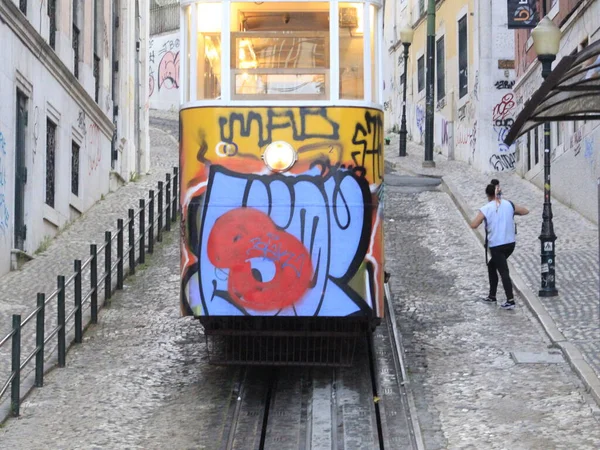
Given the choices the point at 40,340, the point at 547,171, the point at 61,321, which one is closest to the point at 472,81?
the point at 547,171

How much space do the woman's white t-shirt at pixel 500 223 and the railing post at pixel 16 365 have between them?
246 inches

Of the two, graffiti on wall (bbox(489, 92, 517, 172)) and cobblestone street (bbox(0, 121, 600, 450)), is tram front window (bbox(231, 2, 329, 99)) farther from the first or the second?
graffiti on wall (bbox(489, 92, 517, 172))

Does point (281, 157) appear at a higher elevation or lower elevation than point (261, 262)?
Result: higher

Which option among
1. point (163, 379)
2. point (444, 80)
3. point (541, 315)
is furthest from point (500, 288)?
point (444, 80)

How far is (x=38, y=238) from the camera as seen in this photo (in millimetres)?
18250

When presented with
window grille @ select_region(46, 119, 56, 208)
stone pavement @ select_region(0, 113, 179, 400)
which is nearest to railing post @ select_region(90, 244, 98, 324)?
stone pavement @ select_region(0, 113, 179, 400)

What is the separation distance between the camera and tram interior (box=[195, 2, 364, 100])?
1039 centimetres

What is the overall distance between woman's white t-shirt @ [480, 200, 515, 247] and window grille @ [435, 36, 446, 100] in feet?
63.4

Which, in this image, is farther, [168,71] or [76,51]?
[168,71]

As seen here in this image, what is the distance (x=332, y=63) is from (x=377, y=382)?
3.08 m

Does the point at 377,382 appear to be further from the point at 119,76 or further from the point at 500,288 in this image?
the point at 119,76

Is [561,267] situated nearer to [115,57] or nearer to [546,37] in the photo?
[546,37]

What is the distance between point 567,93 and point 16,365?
5.81 m

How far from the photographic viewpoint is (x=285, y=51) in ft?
34.2
